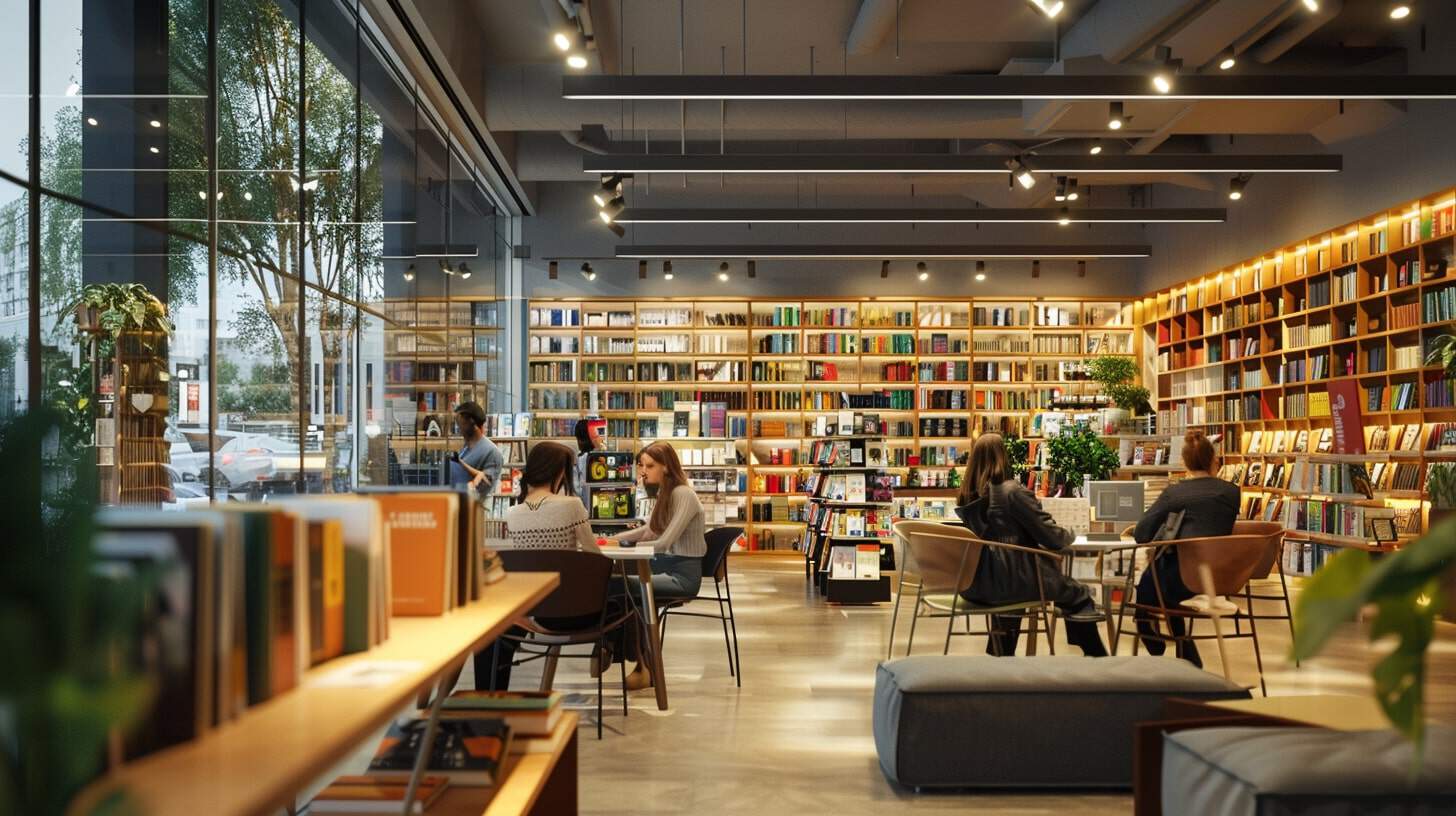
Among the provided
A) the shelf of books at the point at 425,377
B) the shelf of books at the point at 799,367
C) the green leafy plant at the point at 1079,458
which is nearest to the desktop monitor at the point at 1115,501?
the green leafy plant at the point at 1079,458

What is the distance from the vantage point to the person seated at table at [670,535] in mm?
6270

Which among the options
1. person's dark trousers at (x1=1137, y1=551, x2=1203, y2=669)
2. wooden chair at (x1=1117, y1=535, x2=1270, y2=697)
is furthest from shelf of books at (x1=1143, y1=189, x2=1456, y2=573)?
wooden chair at (x1=1117, y1=535, x2=1270, y2=697)

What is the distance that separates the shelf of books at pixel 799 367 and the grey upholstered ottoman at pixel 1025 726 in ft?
36.7

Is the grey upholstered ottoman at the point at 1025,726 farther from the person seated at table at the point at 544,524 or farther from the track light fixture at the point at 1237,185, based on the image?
the track light fixture at the point at 1237,185

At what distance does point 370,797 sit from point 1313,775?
2080 mm

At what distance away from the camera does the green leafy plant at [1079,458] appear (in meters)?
8.34

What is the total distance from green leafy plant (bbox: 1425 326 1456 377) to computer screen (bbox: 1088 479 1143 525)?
2493 millimetres

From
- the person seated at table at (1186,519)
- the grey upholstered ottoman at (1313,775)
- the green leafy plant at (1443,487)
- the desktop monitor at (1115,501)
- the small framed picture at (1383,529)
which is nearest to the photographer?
the grey upholstered ottoman at (1313,775)

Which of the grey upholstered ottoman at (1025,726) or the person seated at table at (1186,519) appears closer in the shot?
the grey upholstered ottoman at (1025,726)

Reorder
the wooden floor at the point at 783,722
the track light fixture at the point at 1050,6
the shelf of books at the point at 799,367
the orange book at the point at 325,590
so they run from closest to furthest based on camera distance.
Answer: the orange book at the point at 325,590, the wooden floor at the point at 783,722, the track light fixture at the point at 1050,6, the shelf of books at the point at 799,367

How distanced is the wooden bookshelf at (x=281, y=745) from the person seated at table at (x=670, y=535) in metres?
4.35

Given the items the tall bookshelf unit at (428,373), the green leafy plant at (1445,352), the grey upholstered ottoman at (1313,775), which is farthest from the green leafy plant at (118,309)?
the green leafy plant at (1445,352)

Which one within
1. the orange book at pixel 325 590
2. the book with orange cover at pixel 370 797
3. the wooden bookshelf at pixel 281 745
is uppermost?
the orange book at pixel 325 590

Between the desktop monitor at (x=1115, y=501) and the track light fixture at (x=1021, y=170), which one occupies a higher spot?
the track light fixture at (x=1021, y=170)
